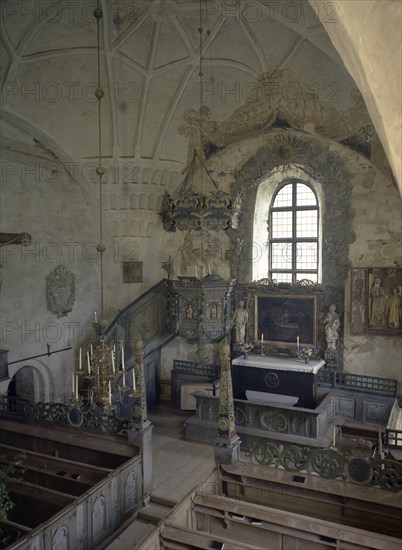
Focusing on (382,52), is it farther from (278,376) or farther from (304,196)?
(304,196)

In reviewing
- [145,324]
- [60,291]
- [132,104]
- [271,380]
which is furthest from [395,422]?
[132,104]

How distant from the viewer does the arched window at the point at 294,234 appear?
11.5m

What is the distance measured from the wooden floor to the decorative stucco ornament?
3.55 metres

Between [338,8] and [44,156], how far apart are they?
422 inches

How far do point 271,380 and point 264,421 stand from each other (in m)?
1.15

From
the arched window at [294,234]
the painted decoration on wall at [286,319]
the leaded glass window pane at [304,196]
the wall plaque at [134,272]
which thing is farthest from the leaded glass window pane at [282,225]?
the wall plaque at [134,272]

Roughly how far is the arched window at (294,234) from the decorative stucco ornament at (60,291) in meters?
5.28

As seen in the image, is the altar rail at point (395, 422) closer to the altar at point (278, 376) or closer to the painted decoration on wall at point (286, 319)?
the altar at point (278, 376)

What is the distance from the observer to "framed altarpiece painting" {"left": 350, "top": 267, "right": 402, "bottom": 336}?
9.87m

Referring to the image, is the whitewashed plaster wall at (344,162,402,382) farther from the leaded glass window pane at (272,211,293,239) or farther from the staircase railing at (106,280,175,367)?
the staircase railing at (106,280,175,367)

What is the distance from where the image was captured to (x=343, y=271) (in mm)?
10586

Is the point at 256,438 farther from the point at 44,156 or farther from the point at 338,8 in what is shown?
the point at 338,8

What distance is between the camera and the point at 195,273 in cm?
1227

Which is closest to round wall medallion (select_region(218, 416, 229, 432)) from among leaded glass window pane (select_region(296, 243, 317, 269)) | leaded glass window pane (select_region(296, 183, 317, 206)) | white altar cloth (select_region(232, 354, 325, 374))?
white altar cloth (select_region(232, 354, 325, 374))
